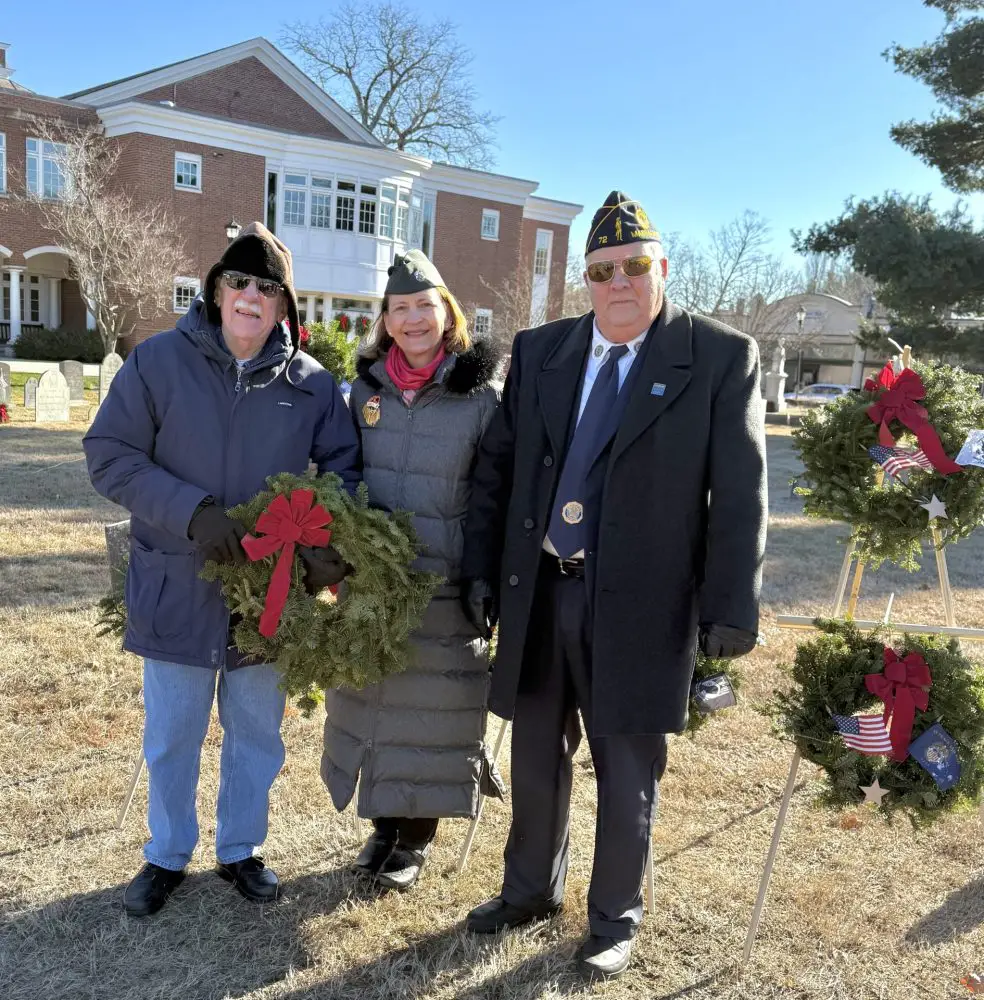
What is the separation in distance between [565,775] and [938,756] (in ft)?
4.40

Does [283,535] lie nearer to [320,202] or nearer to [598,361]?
[598,361]

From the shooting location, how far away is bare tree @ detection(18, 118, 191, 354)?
22828 millimetres

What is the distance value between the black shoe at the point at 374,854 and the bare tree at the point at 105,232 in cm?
2075

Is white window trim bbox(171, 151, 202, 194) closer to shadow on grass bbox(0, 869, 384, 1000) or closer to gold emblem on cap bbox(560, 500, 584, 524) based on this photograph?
shadow on grass bbox(0, 869, 384, 1000)

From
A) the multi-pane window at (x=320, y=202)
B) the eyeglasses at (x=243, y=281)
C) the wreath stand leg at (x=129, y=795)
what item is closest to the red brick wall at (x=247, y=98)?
the multi-pane window at (x=320, y=202)

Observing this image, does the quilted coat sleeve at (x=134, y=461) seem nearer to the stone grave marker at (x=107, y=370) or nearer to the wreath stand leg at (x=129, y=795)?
the wreath stand leg at (x=129, y=795)

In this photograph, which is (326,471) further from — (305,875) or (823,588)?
(823,588)

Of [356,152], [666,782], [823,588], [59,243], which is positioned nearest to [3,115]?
[59,243]

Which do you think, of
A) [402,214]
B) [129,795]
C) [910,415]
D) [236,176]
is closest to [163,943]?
[129,795]

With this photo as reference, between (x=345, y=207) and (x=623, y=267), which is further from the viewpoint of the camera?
(x=345, y=207)

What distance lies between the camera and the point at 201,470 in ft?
10.5

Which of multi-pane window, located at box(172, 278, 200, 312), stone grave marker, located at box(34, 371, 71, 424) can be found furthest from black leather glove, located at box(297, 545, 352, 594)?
multi-pane window, located at box(172, 278, 200, 312)

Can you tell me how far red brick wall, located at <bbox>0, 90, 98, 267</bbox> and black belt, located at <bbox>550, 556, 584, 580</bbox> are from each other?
2922 cm

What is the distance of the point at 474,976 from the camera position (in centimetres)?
314
